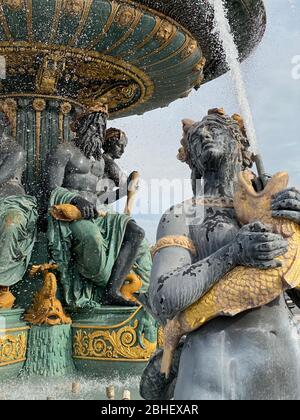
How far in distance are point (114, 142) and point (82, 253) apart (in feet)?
5.26

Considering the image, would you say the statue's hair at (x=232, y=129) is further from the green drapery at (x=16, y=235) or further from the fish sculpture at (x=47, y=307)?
the fish sculpture at (x=47, y=307)

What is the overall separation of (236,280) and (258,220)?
0.22 metres

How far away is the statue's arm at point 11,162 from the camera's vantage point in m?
5.62

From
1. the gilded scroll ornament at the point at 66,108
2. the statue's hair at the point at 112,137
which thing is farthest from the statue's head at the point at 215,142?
the statue's hair at the point at 112,137

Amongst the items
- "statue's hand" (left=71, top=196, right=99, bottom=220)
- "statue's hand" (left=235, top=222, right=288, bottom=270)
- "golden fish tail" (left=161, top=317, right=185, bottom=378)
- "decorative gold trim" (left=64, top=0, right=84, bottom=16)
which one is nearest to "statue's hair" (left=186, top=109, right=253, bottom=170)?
"statue's hand" (left=235, top=222, right=288, bottom=270)

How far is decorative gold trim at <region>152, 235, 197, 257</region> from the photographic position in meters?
1.96

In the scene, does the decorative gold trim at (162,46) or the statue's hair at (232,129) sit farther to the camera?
the decorative gold trim at (162,46)

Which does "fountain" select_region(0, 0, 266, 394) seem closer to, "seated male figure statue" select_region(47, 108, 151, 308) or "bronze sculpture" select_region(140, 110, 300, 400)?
"seated male figure statue" select_region(47, 108, 151, 308)

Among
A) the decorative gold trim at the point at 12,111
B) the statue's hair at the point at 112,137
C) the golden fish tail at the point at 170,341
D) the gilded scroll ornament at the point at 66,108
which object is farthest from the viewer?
the statue's hair at the point at 112,137

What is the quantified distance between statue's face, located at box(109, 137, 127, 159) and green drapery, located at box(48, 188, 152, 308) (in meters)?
1.13

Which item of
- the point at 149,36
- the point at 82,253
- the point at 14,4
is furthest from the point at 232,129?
the point at 149,36

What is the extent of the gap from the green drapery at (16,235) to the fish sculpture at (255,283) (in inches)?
138

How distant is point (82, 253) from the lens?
5.47 metres
